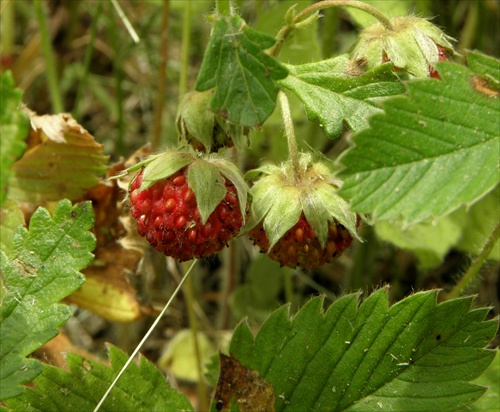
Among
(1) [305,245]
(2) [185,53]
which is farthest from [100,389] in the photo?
(2) [185,53]

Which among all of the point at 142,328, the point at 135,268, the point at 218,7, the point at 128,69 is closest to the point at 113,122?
the point at 128,69

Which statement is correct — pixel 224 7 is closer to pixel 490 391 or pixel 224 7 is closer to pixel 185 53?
pixel 185 53

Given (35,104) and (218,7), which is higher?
(218,7)

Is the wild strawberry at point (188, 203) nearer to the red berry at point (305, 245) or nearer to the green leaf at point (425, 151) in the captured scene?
the red berry at point (305, 245)

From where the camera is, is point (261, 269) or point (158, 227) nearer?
point (158, 227)

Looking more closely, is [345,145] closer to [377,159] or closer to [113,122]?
[113,122]

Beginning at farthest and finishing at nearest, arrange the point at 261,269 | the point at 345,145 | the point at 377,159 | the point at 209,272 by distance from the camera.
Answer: the point at 209,272 → the point at 345,145 → the point at 261,269 → the point at 377,159
